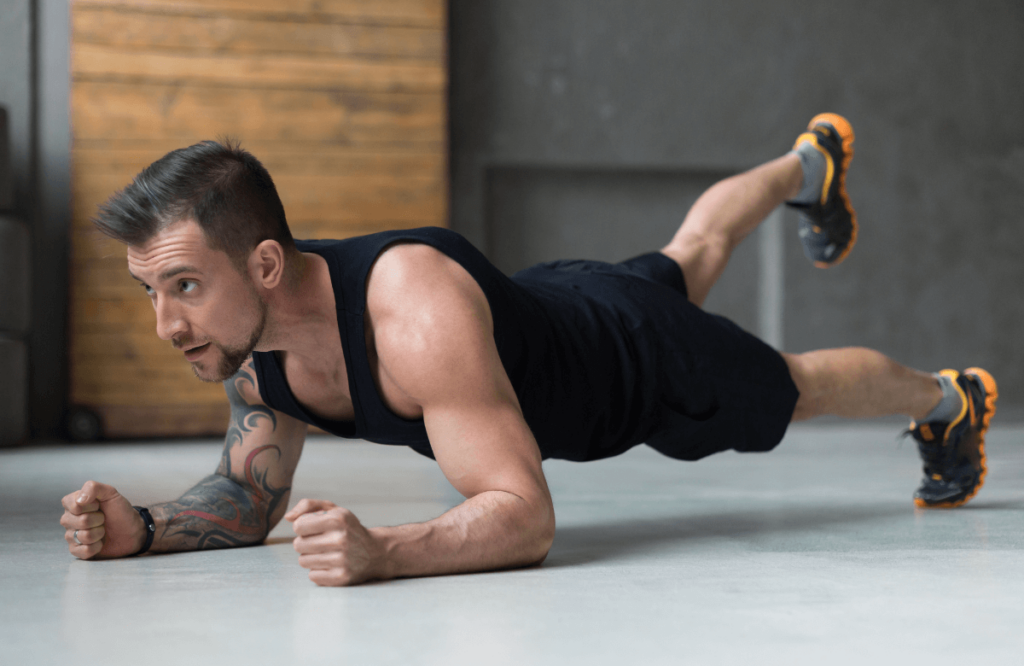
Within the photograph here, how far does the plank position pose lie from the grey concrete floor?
2.8 inches

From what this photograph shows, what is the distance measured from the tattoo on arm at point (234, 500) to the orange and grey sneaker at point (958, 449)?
1340 millimetres

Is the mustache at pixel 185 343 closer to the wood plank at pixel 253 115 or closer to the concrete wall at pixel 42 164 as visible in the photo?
the wood plank at pixel 253 115

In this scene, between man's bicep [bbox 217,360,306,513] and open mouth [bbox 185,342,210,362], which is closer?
open mouth [bbox 185,342,210,362]

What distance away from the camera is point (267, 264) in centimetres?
133

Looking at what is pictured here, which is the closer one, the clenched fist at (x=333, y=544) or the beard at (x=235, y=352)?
the clenched fist at (x=333, y=544)

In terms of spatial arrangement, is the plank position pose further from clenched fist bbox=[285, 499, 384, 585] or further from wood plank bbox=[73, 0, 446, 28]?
wood plank bbox=[73, 0, 446, 28]

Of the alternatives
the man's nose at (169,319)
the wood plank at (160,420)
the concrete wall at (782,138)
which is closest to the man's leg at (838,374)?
the man's nose at (169,319)

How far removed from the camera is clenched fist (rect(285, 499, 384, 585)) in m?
1.14

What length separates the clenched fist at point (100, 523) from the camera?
4.48 feet

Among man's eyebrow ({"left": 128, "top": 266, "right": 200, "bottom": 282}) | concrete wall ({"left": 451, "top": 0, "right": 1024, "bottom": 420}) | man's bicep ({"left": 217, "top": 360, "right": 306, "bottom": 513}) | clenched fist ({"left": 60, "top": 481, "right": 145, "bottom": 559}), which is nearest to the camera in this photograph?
man's eyebrow ({"left": 128, "top": 266, "right": 200, "bottom": 282})

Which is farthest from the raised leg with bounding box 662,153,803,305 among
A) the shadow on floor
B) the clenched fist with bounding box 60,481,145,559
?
the clenched fist with bounding box 60,481,145,559

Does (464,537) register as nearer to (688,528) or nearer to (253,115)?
(688,528)

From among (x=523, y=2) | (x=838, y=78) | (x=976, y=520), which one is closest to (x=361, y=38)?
(x=523, y=2)

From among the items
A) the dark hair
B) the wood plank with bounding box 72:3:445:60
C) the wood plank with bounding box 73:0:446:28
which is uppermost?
the wood plank with bounding box 73:0:446:28
